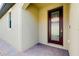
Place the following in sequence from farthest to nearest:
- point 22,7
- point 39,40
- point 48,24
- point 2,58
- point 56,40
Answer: point 39,40 < point 48,24 < point 56,40 < point 22,7 < point 2,58

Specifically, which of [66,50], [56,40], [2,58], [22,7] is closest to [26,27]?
[22,7]

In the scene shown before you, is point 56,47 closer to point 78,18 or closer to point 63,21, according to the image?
point 63,21

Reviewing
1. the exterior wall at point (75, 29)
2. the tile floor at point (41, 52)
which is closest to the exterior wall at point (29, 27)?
the tile floor at point (41, 52)

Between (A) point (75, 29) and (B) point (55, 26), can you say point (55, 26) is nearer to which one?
(B) point (55, 26)

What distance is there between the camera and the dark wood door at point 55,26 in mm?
4488

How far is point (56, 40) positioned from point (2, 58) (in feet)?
9.93

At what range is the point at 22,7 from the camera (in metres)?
4.42

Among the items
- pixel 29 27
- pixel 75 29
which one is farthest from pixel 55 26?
pixel 75 29

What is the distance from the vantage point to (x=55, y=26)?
4770 mm

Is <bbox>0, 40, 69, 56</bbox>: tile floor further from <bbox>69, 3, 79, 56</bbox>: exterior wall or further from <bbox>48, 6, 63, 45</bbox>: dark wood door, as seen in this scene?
A: <bbox>69, 3, 79, 56</bbox>: exterior wall

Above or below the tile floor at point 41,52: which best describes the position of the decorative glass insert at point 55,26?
above

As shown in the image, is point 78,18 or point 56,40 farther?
point 56,40

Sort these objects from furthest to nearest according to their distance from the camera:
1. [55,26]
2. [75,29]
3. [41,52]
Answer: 1. [55,26]
2. [41,52]
3. [75,29]

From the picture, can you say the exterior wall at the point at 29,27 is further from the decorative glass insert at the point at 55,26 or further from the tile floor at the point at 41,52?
the decorative glass insert at the point at 55,26
